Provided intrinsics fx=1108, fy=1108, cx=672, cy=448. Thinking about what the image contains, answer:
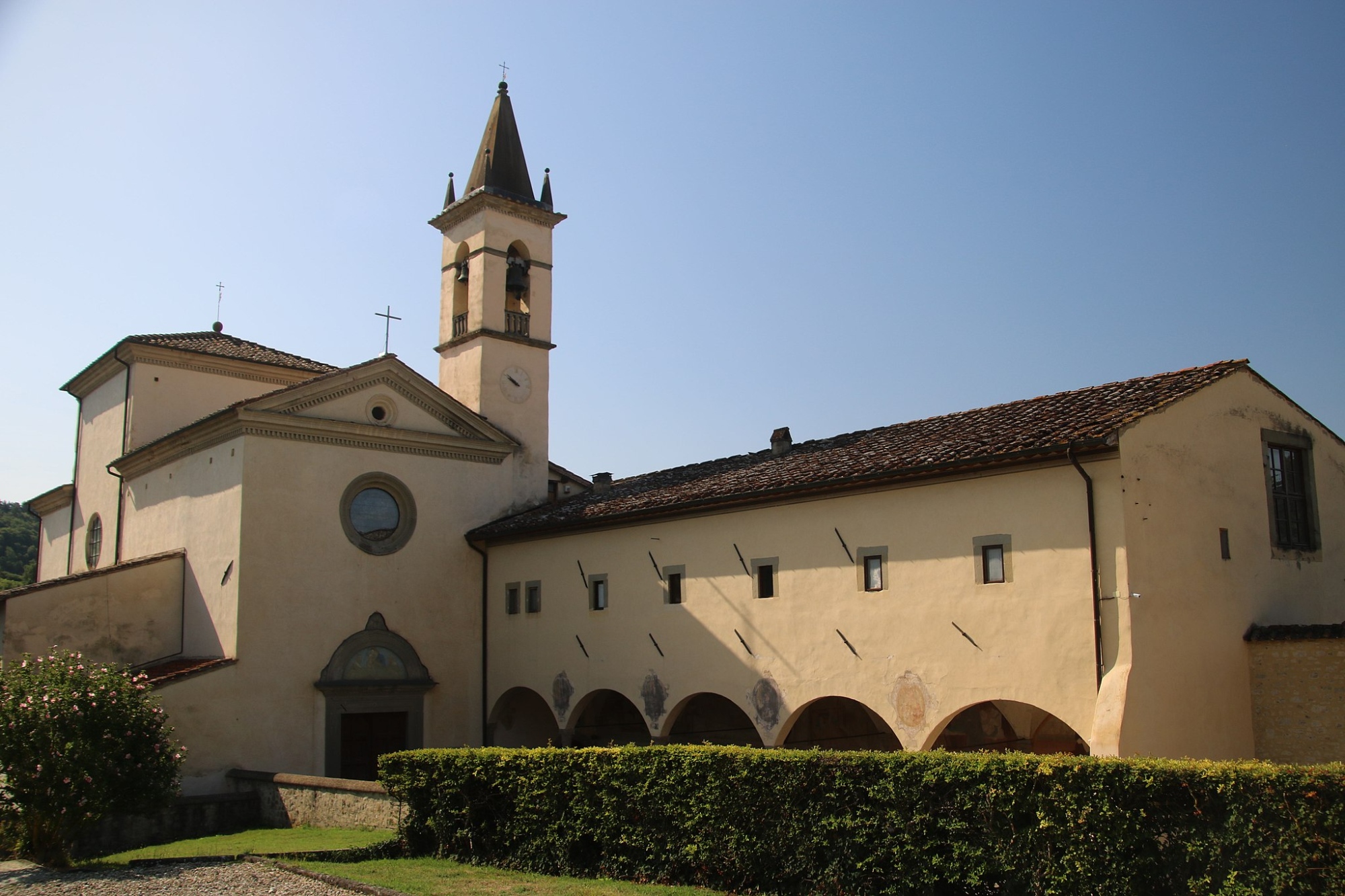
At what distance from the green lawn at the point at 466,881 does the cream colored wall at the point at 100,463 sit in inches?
617

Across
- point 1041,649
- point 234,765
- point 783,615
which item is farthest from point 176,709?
point 1041,649

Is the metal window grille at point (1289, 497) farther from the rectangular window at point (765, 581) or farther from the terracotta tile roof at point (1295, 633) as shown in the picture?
the rectangular window at point (765, 581)

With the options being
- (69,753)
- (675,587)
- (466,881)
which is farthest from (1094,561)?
(69,753)

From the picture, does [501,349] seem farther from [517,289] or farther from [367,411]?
[367,411]

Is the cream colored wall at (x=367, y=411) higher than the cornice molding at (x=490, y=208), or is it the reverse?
the cornice molding at (x=490, y=208)

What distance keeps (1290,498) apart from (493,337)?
16033 mm

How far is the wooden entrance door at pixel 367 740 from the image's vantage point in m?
21.3

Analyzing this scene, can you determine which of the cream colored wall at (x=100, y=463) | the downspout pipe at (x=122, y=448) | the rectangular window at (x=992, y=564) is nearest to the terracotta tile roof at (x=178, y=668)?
the downspout pipe at (x=122, y=448)

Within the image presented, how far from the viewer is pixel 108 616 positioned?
21.2 m

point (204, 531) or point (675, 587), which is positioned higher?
point (204, 531)

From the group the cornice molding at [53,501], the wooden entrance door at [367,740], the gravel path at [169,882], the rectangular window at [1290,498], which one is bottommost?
the gravel path at [169,882]

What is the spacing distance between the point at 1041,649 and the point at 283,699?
13704mm

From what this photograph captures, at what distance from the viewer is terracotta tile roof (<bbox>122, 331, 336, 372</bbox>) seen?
25.6 metres

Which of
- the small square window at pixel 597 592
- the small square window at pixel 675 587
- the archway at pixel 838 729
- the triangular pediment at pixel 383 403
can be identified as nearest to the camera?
the small square window at pixel 675 587
